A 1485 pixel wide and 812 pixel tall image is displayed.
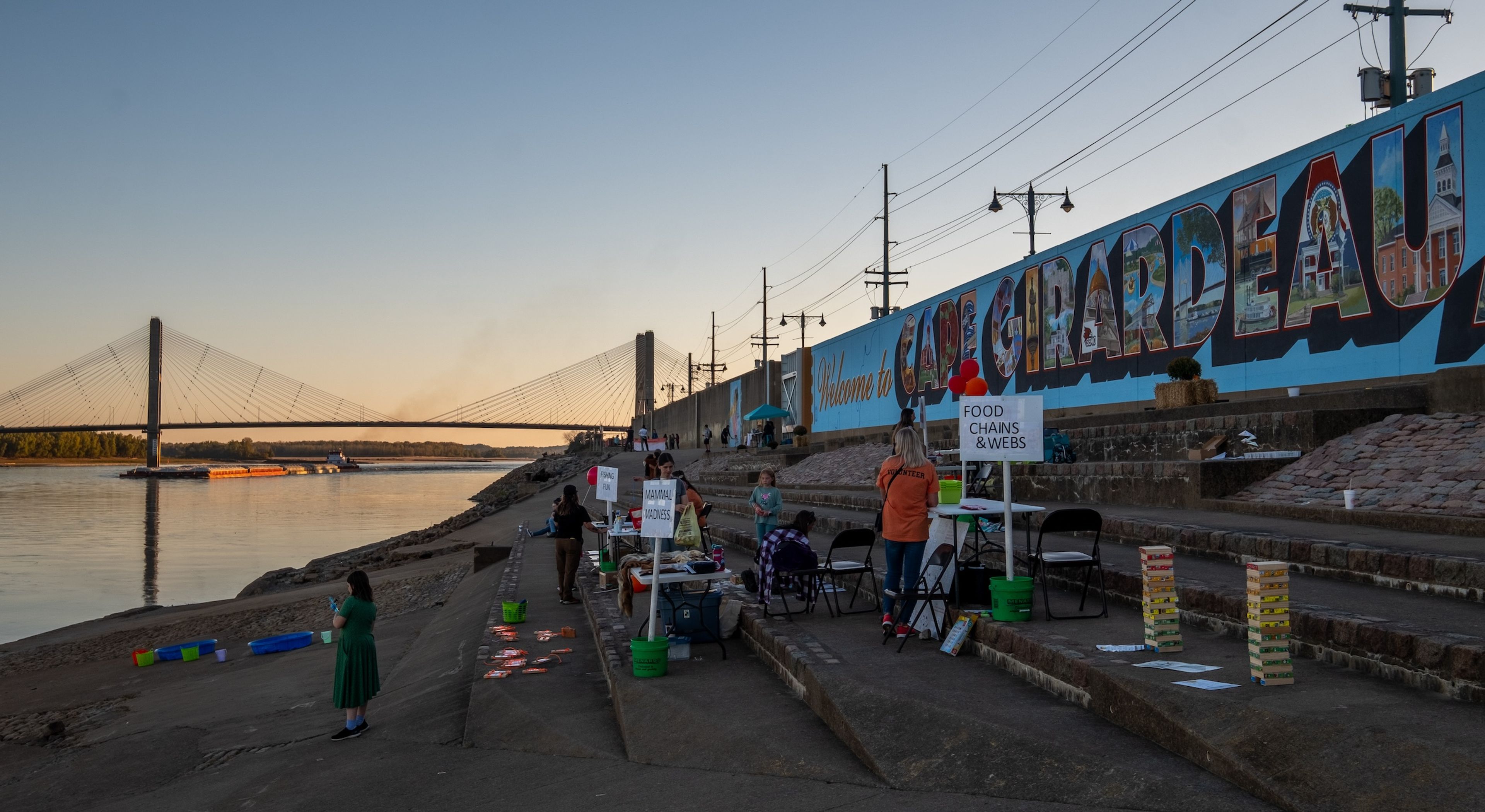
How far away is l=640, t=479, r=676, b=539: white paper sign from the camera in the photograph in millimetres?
6875

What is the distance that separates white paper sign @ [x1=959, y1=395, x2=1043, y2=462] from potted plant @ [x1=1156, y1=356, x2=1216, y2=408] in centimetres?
774

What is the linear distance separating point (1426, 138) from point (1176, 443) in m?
4.31

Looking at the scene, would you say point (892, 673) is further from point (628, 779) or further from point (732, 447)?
point (732, 447)

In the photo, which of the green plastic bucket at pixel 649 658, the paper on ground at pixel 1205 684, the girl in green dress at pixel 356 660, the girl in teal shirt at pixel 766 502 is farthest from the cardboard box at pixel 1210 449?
the girl in green dress at pixel 356 660

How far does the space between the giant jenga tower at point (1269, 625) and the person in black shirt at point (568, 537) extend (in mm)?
7161

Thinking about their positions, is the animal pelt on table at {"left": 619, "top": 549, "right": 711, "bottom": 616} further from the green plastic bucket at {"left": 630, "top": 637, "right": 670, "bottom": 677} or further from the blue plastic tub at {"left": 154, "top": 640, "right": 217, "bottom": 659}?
the blue plastic tub at {"left": 154, "top": 640, "right": 217, "bottom": 659}

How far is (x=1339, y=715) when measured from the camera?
3906 millimetres

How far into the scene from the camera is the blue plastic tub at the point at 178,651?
12.1 meters

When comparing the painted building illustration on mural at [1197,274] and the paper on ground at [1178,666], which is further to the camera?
the painted building illustration on mural at [1197,274]

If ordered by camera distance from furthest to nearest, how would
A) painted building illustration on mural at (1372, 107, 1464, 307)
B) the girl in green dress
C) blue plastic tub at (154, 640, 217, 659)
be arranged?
blue plastic tub at (154, 640, 217, 659), painted building illustration on mural at (1372, 107, 1464, 307), the girl in green dress

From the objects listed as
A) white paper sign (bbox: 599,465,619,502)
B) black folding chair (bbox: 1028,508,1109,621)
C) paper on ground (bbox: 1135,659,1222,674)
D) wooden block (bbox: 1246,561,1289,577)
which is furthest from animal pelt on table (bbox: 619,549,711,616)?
wooden block (bbox: 1246,561,1289,577)

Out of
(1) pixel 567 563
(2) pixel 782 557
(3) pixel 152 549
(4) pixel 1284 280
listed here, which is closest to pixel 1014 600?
(2) pixel 782 557

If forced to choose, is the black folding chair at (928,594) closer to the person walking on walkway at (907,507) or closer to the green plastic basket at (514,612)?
the person walking on walkway at (907,507)

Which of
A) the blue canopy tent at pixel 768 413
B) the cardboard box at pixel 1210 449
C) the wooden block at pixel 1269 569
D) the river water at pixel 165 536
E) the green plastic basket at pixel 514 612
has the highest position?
the blue canopy tent at pixel 768 413
